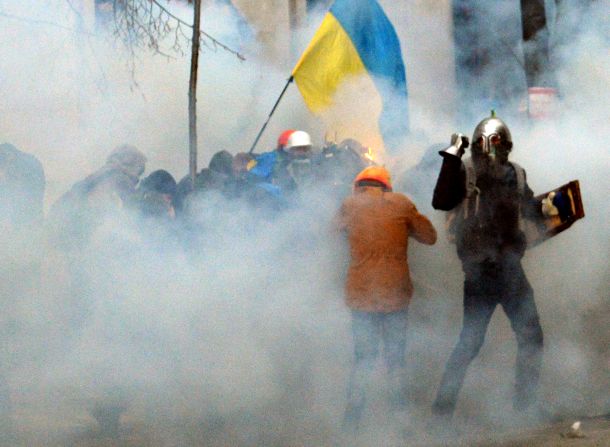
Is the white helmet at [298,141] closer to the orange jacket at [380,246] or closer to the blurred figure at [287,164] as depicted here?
the blurred figure at [287,164]

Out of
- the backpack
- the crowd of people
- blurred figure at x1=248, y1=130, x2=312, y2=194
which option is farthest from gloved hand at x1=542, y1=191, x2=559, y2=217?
blurred figure at x1=248, y1=130, x2=312, y2=194

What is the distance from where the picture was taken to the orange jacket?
18.5 ft

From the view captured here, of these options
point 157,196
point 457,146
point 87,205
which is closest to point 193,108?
point 157,196

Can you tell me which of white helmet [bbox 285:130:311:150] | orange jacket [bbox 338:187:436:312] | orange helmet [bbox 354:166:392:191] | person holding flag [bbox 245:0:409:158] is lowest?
orange jacket [bbox 338:187:436:312]

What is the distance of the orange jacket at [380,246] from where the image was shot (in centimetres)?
565

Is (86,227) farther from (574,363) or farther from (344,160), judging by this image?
(574,363)

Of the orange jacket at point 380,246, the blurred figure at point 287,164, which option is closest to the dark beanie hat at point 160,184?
the blurred figure at point 287,164

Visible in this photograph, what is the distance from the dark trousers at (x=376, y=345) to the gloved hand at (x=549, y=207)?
0.89 meters

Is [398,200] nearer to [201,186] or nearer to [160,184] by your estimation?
[201,186]

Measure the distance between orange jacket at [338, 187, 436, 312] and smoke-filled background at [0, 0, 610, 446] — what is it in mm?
511

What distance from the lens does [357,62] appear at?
7.48 metres

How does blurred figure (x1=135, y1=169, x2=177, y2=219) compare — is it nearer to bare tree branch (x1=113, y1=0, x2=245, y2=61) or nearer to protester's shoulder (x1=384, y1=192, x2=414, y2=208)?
bare tree branch (x1=113, y1=0, x2=245, y2=61)

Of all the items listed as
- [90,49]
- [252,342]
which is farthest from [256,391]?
[90,49]

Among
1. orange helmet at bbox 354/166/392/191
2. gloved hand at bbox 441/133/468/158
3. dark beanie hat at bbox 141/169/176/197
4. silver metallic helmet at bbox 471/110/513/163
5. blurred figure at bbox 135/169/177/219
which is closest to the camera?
gloved hand at bbox 441/133/468/158
